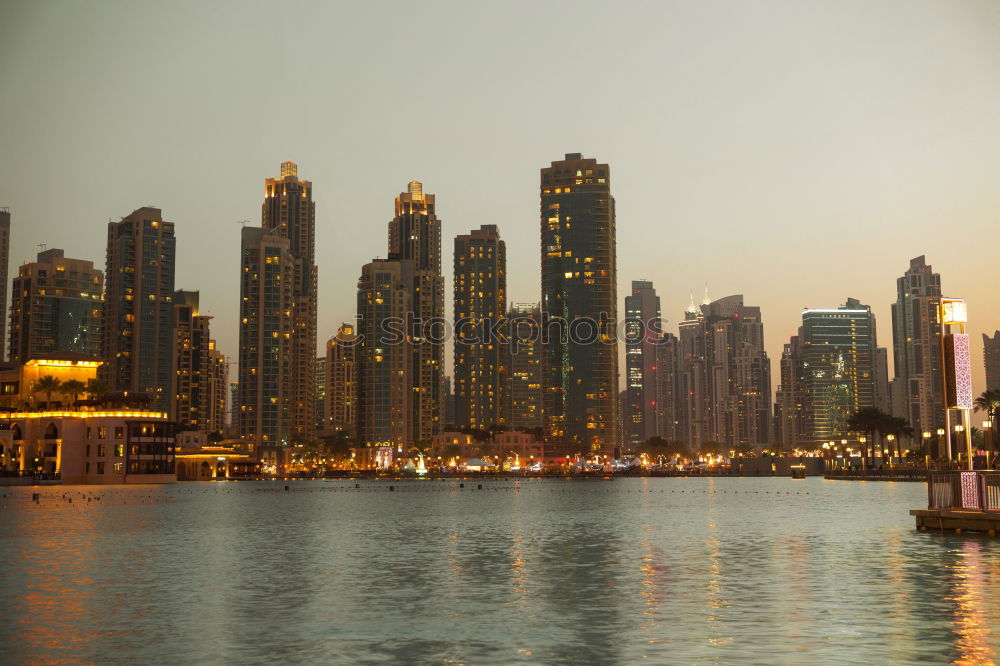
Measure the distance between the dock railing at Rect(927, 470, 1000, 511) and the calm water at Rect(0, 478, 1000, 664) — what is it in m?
3.40

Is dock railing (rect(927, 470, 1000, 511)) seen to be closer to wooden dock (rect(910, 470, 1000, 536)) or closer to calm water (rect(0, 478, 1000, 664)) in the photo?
wooden dock (rect(910, 470, 1000, 536))

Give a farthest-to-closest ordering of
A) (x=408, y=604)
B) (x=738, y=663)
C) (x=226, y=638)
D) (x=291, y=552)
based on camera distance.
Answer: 1. (x=291, y=552)
2. (x=408, y=604)
3. (x=226, y=638)
4. (x=738, y=663)

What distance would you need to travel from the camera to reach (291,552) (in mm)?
59219

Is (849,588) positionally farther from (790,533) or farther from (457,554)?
(790,533)

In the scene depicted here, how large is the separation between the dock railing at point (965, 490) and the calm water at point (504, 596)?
3403mm

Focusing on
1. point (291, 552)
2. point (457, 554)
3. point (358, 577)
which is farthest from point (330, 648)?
point (291, 552)

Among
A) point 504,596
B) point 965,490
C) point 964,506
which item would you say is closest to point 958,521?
point 964,506

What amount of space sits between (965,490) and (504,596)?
118 ft

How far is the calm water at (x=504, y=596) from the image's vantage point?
87.7ft

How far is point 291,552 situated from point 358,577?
15.6m

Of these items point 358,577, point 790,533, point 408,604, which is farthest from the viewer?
point 790,533

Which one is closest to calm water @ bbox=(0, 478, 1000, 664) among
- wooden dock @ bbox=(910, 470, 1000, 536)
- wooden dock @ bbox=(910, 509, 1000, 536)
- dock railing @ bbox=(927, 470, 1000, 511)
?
wooden dock @ bbox=(910, 509, 1000, 536)

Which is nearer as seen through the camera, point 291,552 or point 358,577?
point 358,577

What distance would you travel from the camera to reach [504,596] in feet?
123
